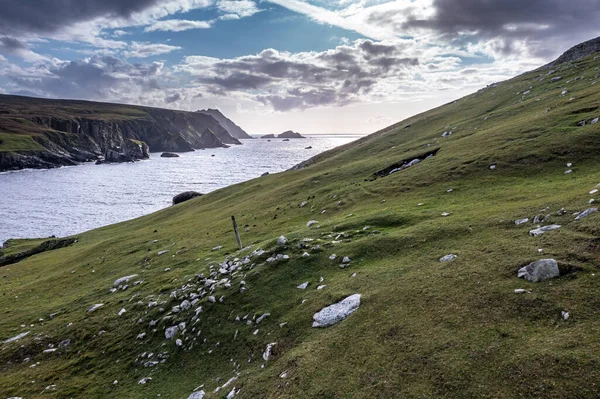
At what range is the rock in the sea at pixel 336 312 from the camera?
1509cm

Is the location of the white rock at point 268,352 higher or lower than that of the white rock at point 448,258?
lower

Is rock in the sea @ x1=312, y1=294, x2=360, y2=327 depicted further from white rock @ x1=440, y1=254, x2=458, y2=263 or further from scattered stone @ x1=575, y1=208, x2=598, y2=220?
scattered stone @ x1=575, y1=208, x2=598, y2=220

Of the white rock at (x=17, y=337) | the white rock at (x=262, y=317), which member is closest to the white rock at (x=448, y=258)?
the white rock at (x=262, y=317)

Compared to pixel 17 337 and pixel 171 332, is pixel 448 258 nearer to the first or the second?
pixel 171 332

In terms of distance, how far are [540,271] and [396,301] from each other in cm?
562

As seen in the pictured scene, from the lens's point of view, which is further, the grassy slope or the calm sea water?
the calm sea water

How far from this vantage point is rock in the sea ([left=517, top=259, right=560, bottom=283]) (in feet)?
40.8

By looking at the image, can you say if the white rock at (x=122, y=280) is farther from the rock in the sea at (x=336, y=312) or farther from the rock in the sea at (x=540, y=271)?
the rock in the sea at (x=540, y=271)

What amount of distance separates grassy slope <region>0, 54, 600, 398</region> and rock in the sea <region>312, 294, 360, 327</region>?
16.7 inches

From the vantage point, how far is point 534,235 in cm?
1584

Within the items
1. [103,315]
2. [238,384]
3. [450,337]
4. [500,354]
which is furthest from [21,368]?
[500,354]

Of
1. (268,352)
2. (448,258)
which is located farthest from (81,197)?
(448,258)

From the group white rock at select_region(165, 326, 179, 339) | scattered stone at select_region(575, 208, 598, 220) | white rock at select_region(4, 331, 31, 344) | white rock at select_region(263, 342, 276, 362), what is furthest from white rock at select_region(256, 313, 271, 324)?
white rock at select_region(4, 331, 31, 344)

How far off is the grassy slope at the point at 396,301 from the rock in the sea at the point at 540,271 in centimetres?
37
